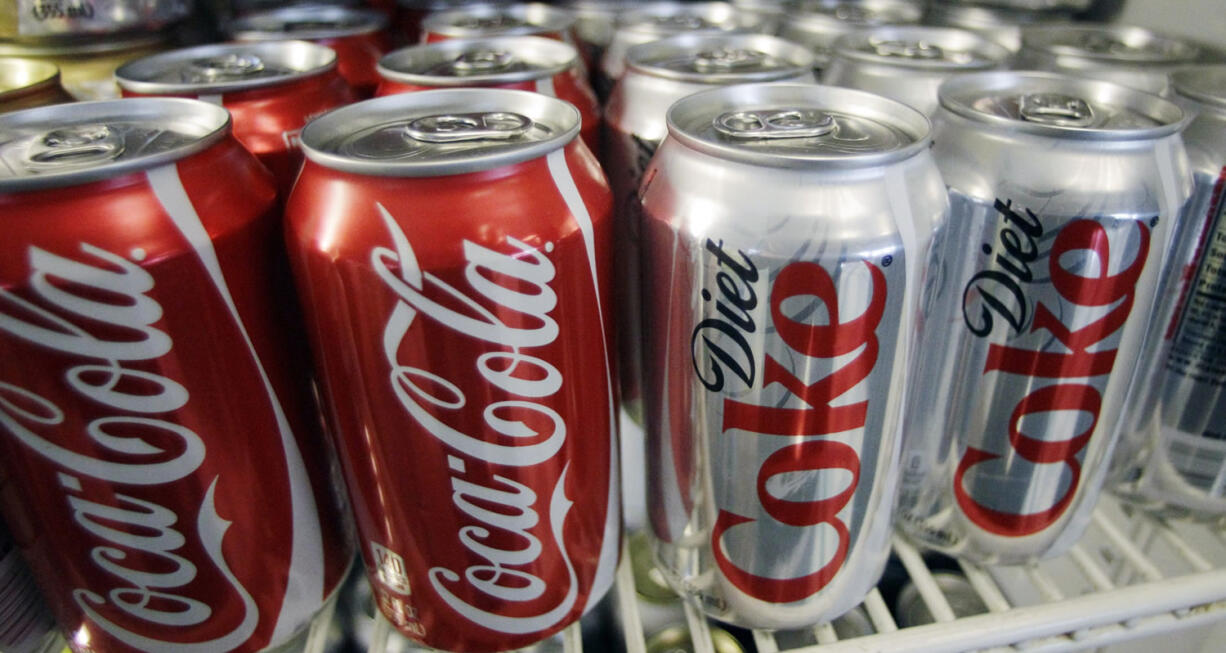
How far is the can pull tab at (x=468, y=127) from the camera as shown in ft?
1.99

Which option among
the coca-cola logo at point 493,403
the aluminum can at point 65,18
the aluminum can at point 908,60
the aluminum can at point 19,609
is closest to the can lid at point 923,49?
the aluminum can at point 908,60

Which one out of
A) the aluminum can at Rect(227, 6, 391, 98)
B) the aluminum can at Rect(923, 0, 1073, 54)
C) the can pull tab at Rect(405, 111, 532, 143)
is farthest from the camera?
the aluminum can at Rect(923, 0, 1073, 54)

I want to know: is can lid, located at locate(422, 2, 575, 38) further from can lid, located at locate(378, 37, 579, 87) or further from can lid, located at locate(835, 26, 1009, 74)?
can lid, located at locate(835, 26, 1009, 74)

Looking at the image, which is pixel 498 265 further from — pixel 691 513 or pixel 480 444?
pixel 691 513

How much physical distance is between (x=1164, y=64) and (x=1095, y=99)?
228mm

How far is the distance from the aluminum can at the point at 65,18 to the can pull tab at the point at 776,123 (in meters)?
0.66

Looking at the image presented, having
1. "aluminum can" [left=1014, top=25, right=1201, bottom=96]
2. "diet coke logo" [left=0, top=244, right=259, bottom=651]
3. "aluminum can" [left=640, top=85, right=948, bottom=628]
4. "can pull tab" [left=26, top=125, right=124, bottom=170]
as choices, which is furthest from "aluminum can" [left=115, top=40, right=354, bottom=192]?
"aluminum can" [left=1014, top=25, right=1201, bottom=96]

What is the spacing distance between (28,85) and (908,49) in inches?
35.8

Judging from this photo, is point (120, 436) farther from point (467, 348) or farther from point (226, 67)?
point (226, 67)

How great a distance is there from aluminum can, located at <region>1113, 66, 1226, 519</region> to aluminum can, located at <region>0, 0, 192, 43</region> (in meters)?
1.05

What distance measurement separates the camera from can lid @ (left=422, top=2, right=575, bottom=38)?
3.22 ft

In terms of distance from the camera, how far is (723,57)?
2.84 feet

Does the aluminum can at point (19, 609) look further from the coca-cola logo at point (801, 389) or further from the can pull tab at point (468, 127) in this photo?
the coca-cola logo at point (801, 389)

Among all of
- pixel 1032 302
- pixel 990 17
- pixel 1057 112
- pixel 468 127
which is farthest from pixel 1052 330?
pixel 990 17
